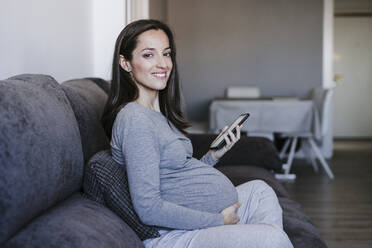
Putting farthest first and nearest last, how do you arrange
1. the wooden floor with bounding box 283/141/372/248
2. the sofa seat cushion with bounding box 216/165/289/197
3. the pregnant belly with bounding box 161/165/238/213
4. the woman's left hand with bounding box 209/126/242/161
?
1. the wooden floor with bounding box 283/141/372/248
2. the sofa seat cushion with bounding box 216/165/289/197
3. the woman's left hand with bounding box 209/126/242/161
4. the pregnant belly with bounding box 161/165/238/213

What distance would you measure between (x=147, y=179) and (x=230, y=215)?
0.32 m

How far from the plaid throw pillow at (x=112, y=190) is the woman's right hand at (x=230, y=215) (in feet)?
0.68

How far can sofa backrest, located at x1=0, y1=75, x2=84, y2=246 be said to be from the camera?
914mm

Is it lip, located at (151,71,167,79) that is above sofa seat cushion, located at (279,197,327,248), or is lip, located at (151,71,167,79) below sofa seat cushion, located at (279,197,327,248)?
above

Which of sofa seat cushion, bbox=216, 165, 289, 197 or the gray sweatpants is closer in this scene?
the gray sweatpants

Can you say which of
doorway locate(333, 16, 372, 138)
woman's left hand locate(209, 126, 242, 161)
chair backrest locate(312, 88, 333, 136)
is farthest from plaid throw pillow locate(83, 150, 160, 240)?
doorway locate(333, 16, 372, 138)

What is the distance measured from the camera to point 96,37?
9.39ft

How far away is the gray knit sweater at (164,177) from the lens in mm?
1182

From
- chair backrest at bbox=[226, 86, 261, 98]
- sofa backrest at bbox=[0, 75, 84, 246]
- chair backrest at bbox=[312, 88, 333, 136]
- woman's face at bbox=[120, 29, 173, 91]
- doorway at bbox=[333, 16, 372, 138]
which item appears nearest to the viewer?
sofa backrest at bbox=[0, 75, 84, 246]

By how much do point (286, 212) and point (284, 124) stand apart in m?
3.05

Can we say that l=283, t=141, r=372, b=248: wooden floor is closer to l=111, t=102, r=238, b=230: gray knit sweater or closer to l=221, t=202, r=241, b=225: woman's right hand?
l=221, t=202, r=241, b=225: woman's right hand

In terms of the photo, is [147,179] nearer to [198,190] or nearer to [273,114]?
[198,190]

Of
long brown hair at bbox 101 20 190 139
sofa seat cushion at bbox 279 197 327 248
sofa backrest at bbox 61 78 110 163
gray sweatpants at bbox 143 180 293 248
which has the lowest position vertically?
sofa seat cushion at bbox 279 197 327 248

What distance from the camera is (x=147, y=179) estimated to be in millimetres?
1172
